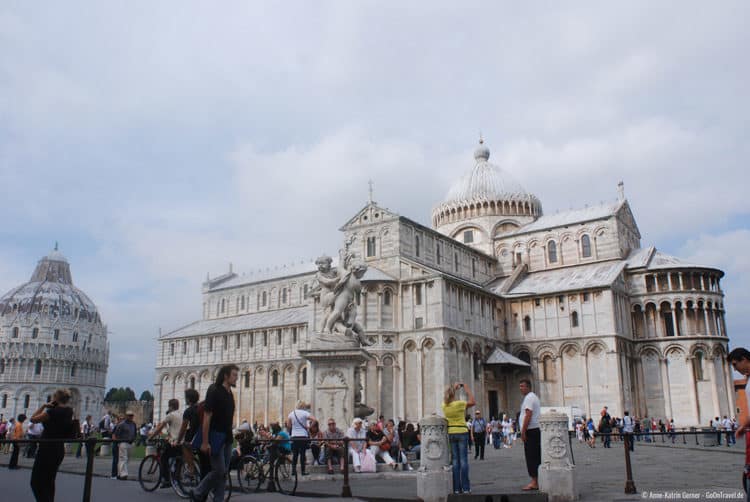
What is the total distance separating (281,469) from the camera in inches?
448

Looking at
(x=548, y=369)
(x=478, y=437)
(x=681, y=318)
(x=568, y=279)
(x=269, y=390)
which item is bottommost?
(x=478, y=437)

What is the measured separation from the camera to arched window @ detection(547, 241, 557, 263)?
54.1m

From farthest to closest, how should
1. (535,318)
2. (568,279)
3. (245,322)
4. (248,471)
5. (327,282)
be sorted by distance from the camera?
(245,322) < (568,279) < (535,318) < (327,282) < (248,471)

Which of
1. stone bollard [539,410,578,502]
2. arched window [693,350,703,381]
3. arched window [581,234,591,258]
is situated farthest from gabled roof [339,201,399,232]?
stone bollard [539,410,578,502]

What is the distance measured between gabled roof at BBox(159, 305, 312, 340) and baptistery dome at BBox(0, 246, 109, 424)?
108 feet

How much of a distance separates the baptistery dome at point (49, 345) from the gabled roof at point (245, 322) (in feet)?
108

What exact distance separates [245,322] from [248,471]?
185 feet

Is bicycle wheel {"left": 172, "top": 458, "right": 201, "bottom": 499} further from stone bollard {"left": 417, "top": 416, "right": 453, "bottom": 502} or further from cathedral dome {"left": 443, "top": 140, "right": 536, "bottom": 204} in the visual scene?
cathedral dome {"left": 443, "top": 140, "right": 536, "bottom": 204}

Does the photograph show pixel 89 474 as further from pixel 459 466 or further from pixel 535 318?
pixel 535 318

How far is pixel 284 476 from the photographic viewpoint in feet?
37.1

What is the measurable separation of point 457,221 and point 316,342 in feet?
147

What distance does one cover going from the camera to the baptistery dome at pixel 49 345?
9456 cm

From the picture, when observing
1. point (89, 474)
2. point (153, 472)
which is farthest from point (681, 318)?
point (89, 474)

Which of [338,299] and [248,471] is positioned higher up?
[338,299]
